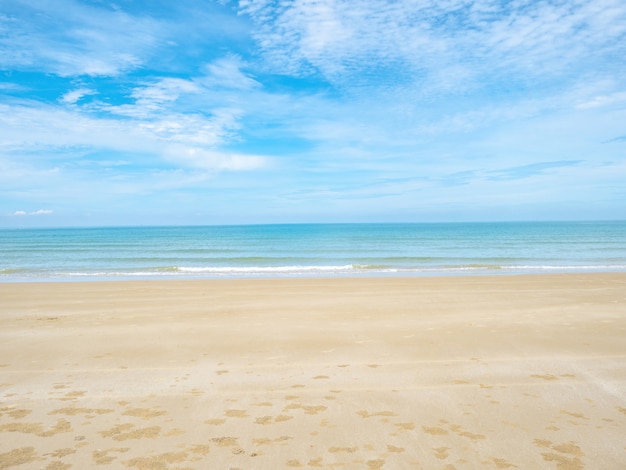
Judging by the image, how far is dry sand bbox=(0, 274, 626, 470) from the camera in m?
4.27

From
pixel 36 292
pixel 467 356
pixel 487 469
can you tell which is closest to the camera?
pixel 487 469

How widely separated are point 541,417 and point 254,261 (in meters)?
29.6

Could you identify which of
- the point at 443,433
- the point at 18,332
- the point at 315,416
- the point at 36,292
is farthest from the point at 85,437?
the point at 36,292

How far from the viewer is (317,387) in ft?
19.8

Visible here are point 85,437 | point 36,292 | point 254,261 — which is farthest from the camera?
point 254,261

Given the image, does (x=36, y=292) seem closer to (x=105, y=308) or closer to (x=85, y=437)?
(x=105, y=308)

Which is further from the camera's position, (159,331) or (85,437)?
(159,331)

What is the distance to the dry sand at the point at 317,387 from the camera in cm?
427

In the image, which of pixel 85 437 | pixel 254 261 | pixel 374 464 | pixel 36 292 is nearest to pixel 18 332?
pixel 85 437

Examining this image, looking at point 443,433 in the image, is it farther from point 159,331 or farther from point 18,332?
point 18,332

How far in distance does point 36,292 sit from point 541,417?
58.4ft

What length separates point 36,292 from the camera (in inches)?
656

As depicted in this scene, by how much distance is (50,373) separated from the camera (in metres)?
6.77

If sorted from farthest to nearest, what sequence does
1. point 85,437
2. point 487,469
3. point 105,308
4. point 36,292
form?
point 36,292
point 105,308
point 85,437
point 487,469
